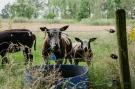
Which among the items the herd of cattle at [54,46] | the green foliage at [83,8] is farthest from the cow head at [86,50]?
the green foliage at [83,8]

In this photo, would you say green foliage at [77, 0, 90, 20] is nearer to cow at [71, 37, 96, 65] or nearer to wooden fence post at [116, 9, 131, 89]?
cow at [71, 37, 96, 65]

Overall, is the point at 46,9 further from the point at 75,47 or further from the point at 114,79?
the point at 114,79

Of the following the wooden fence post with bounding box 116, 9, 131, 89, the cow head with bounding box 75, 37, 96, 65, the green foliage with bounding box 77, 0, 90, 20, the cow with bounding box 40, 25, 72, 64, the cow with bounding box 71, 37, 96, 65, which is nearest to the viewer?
the wooden fence post with bounding box 116, 9, 131, 89

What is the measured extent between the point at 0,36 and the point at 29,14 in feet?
44.8

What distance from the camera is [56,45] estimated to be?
21.5 feet

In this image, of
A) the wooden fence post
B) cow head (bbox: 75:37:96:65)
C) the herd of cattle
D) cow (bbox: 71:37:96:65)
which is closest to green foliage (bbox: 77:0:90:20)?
the herd of cattle

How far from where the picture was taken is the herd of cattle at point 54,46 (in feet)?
21.2

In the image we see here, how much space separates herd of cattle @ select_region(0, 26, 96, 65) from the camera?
646cm

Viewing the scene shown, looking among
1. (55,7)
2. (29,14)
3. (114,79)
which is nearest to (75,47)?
(114,79)

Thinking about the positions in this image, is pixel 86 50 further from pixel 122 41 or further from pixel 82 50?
pixel 122 41

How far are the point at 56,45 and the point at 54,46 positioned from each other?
70mm

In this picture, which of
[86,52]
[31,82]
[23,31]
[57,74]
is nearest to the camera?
[31,82]

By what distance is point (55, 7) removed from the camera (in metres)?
30.7

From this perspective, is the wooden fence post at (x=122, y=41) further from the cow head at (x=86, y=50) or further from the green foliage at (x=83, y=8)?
the green foliage at (x=83, y=8)
